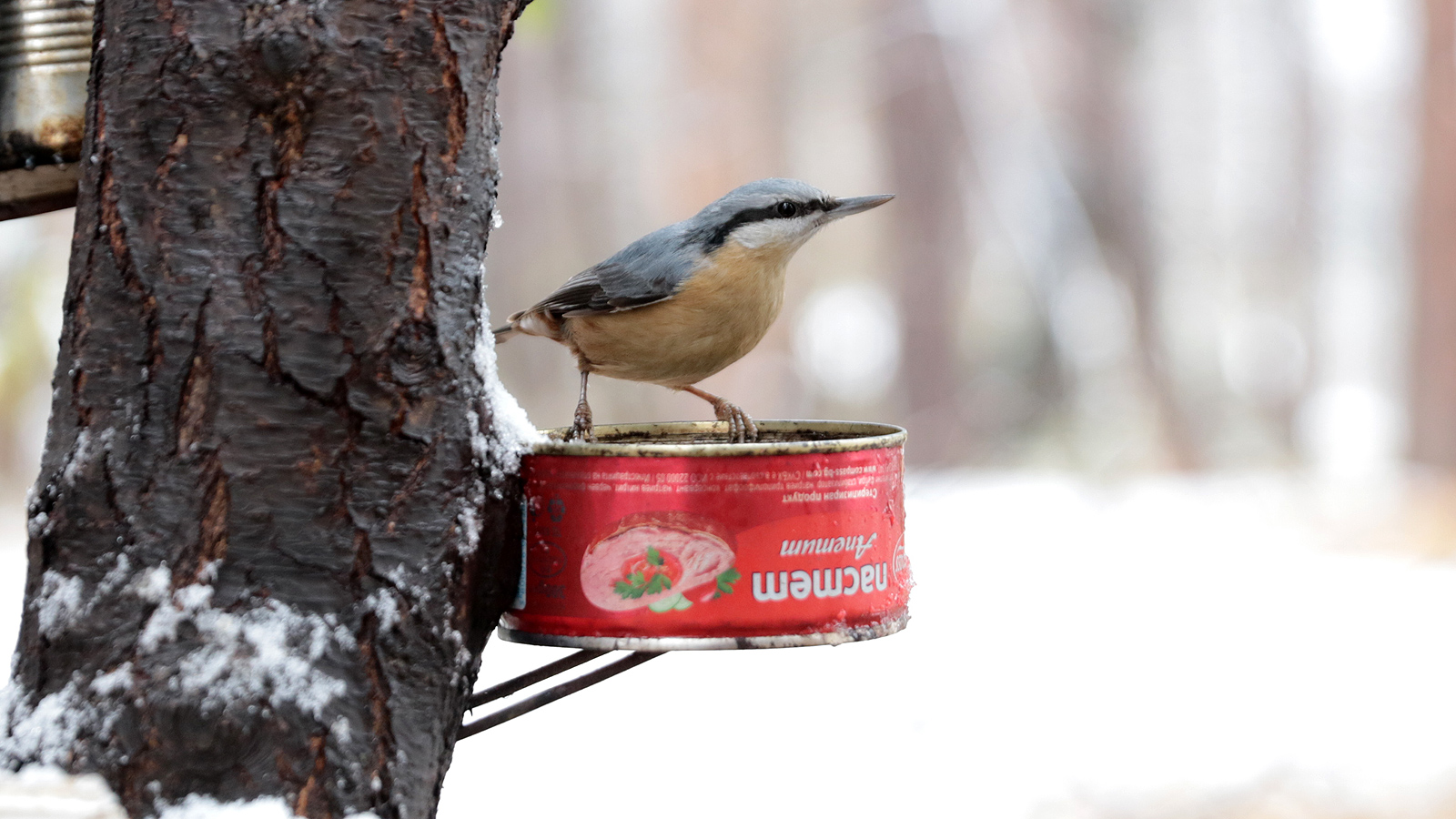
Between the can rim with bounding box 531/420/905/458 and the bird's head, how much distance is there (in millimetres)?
432

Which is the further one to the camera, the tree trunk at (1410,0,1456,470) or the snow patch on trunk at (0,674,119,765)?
the tree trunk at (1410,0,1456,470)

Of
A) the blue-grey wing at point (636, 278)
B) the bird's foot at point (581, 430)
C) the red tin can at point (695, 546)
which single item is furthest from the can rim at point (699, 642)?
the blue-grey wing at point (636, 278)

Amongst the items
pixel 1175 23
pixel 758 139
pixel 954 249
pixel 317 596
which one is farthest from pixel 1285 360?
pixel 317 596

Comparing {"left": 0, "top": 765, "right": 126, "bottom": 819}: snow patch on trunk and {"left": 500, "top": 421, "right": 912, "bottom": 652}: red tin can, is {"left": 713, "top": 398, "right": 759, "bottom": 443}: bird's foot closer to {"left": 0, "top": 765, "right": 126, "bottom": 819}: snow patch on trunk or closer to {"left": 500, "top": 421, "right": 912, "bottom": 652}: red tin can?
{"left": 500, "top": 421, "right": 912, "bottom": 652}: red tin can

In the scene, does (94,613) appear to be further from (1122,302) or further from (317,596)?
(1122,302)

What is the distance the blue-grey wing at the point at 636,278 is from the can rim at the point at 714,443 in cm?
34

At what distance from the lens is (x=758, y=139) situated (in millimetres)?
12734

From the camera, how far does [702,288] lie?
103 inches

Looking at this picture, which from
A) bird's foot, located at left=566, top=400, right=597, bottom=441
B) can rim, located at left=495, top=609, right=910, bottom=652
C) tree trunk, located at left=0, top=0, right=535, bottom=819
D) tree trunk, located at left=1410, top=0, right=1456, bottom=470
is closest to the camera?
tree trunk, located at left=0, top=0, right=535, bottom=819

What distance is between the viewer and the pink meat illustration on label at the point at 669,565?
5.80 feet

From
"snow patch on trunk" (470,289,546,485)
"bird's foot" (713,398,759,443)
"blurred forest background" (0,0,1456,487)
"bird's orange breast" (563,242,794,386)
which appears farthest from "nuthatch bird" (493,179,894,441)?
"blurred forest background" (0,0,1456,487)

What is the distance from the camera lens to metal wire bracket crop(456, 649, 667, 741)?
5.99 ft

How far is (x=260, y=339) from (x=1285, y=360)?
14970 mm

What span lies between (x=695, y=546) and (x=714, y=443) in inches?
15.0
